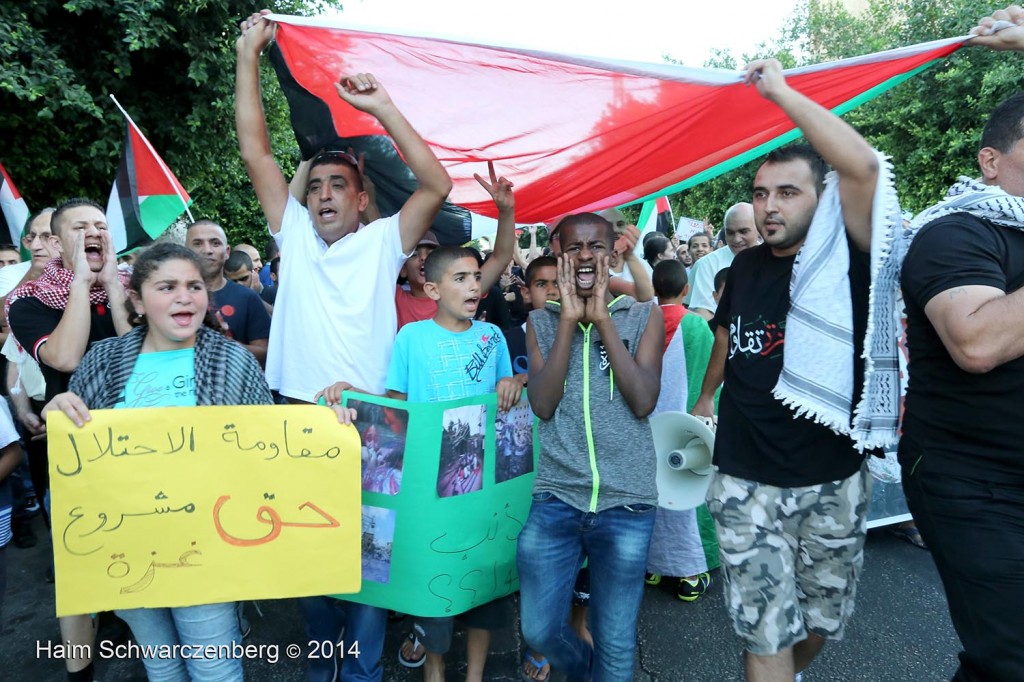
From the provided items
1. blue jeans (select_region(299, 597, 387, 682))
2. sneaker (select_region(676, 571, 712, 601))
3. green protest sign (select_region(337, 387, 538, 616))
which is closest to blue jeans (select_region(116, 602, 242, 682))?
blue jeans (select_region(299, 597, 387, 682))

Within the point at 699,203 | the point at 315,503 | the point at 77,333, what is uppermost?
the point at 699,203

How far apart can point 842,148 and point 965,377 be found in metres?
0.77

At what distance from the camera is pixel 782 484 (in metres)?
2.45

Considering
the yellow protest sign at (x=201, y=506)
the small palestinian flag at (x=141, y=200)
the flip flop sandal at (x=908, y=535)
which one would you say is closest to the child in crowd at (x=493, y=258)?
the yellow protest sign at (x=201, y=506)

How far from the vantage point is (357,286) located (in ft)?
9.52

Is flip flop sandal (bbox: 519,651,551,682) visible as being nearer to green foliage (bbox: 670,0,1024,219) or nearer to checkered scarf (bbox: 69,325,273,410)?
checkered scarf (bbox: 69,325,273,410)

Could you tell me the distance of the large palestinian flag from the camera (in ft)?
9.36

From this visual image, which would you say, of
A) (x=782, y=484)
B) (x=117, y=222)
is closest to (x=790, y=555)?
(x=782, y=484)

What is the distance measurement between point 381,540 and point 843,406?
1.81 m

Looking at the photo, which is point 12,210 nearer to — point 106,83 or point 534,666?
point 106,83

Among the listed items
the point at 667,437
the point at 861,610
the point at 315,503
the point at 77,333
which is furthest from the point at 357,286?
the point at 861,610

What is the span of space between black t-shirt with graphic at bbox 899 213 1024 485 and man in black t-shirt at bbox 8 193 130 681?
9.93ft

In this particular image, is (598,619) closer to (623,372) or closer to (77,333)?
(623,372)

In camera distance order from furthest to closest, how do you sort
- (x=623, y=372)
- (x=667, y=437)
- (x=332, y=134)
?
(x=332, y=134) → (x=667, y=437) → (x=623, y=372)
